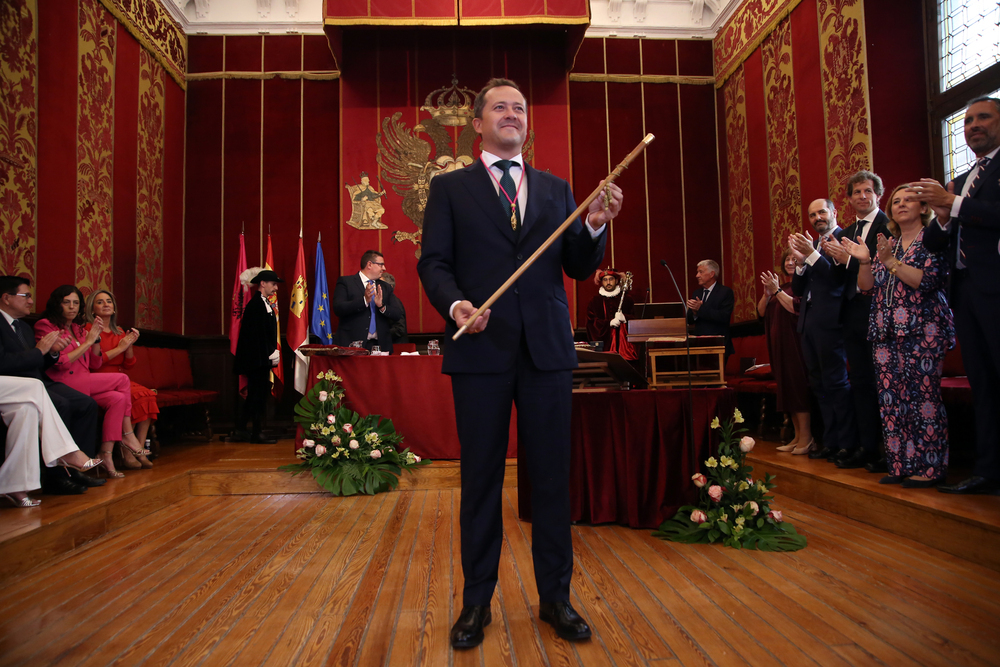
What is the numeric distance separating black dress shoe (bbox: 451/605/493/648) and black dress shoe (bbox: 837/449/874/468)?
261cm

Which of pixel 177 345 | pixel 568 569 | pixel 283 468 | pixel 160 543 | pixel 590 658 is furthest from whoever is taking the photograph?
pixel 177 345

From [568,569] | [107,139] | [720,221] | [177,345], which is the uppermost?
[107,139]

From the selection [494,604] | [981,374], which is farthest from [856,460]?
[494,604]

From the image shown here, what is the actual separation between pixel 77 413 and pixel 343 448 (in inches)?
57.4

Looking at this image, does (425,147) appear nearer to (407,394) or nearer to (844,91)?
(407,394)

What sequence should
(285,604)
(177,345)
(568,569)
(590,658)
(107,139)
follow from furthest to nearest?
(177,345) < (107,139) < (285,604) < (568,569) < (590,658)

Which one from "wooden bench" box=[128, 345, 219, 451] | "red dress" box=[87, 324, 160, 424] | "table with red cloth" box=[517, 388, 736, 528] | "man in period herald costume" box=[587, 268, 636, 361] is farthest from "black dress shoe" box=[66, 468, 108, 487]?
"man in period herald costume" box=[587, 268, 636, 361]

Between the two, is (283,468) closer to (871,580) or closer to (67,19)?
(871,580)

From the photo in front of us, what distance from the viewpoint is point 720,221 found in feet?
22.4

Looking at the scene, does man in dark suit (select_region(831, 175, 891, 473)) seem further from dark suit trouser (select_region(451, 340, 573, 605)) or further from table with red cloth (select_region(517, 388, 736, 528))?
dark suit trouser (select_region(451, 340, 573, 605))

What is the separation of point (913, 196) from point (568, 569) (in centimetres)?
248

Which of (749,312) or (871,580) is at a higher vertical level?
(749,312)

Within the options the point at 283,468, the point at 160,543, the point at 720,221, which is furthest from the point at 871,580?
the point at 720,221

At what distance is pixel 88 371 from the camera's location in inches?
151
